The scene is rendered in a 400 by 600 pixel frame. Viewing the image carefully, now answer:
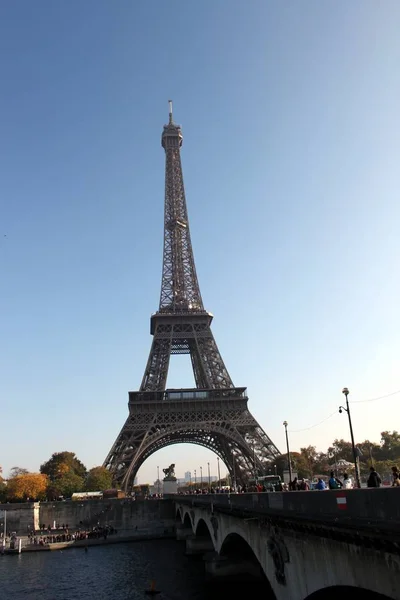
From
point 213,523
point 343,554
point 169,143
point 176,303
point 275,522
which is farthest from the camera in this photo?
point 169,143

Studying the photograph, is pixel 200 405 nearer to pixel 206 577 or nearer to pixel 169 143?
pixel 206 577

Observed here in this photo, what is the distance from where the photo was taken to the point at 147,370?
82312mm

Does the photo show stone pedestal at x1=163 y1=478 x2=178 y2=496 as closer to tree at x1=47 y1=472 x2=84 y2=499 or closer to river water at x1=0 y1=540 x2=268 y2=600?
tree at x1=47 y1=472 x2=84 y2=499

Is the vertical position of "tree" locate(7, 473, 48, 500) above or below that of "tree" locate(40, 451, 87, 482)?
below

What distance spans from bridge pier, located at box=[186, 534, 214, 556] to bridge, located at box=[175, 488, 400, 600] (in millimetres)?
28202

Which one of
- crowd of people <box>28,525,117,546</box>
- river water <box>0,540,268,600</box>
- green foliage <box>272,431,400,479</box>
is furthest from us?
green foliage <box>272,431,400,479</box>

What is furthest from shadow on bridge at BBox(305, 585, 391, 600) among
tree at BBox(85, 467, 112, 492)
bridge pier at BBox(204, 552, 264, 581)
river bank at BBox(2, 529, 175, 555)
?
tree at BBox(85, 467, 112, 492)

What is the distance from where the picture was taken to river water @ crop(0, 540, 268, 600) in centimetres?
3305

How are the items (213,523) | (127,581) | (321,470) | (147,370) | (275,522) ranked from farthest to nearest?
(321,470)
(147,370)
(127,581)
(213,523)
(275,522)

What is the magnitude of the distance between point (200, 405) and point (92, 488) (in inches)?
975

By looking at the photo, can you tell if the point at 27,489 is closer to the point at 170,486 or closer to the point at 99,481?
the point at 99,481

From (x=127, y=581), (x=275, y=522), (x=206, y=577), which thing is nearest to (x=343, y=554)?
(x=275, y=522)

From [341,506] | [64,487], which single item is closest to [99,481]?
[64,487]

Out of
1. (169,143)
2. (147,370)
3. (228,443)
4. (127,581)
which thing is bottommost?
(127,581)
